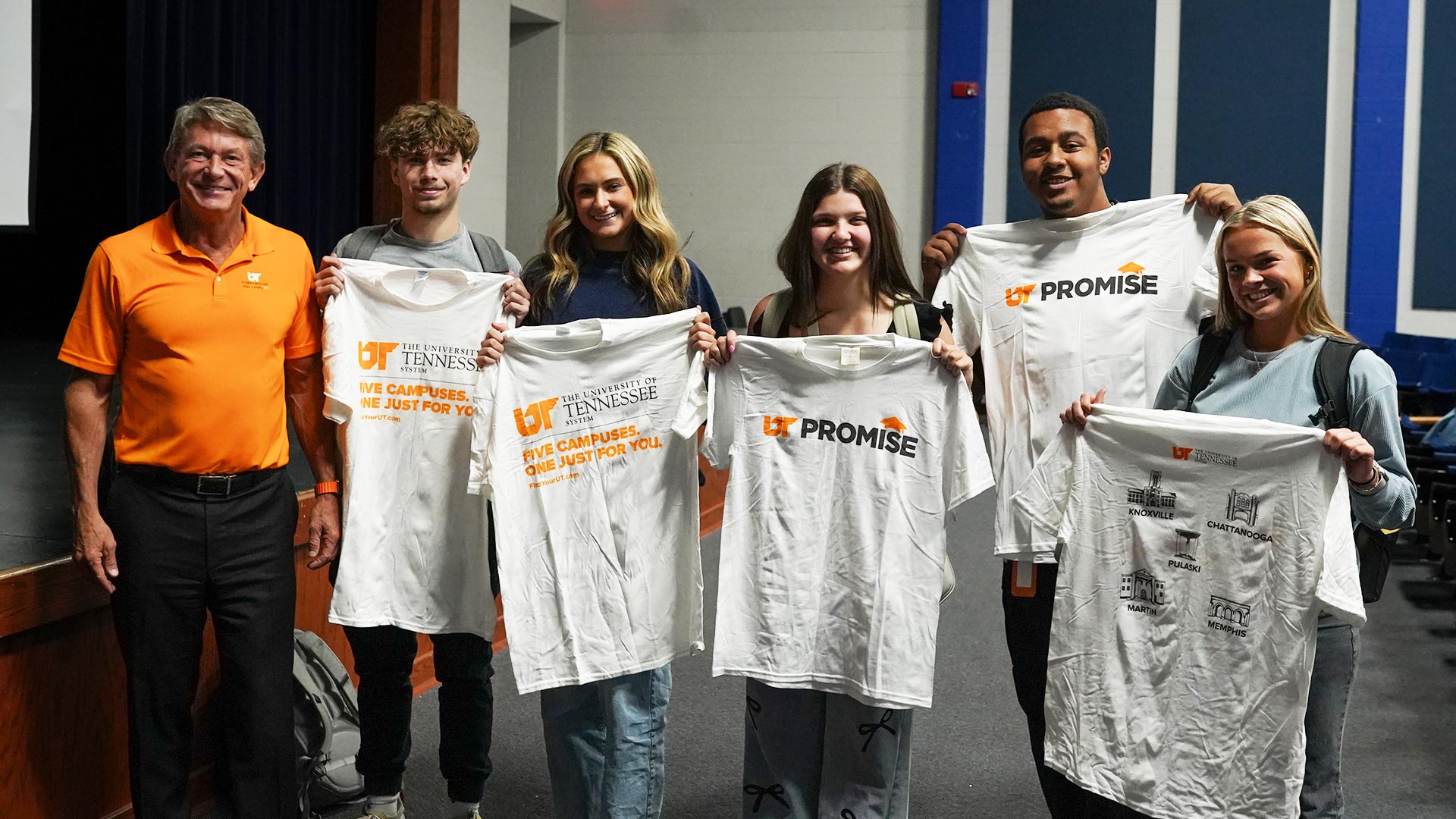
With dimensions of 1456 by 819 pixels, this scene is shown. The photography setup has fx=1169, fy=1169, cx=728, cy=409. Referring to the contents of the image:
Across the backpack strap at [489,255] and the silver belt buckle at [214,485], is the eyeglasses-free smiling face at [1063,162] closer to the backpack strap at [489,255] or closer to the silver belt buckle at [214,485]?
the backpack strap at [489,255]

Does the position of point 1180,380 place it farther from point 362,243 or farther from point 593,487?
point 362,243

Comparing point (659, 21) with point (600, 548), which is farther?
point (659, 21)

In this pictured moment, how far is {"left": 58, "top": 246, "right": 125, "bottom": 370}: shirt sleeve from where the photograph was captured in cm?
217

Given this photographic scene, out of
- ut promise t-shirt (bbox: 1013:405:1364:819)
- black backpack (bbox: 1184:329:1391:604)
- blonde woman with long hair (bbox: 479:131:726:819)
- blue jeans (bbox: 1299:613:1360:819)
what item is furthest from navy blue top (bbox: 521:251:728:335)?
blue jeans (bbox: 1299:613:1360:819)

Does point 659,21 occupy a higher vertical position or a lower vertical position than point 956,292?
higher

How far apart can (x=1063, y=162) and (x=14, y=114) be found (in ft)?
10.0

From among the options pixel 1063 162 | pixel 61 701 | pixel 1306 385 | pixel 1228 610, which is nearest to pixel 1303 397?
pixel 1306 385

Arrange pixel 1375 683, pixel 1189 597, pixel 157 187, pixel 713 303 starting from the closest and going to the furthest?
pixel 1189 597 < pixel 713 303 < pixel 1375 683 < pixel 157 187

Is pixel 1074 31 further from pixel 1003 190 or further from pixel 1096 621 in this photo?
pixel 1096 621

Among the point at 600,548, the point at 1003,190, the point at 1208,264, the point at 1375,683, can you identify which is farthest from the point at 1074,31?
the point at 600,548

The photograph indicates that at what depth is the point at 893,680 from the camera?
2117mm

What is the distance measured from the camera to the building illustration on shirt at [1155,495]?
2102 mm

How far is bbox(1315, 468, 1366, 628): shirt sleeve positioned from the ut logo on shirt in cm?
55

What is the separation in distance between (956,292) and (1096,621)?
0.72 metres
